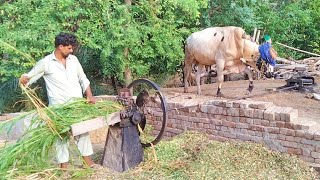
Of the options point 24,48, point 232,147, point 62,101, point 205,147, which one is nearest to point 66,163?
point 62,101

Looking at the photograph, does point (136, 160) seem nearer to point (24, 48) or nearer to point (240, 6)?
point (24, 48)

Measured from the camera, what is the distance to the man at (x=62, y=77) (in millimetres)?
4852

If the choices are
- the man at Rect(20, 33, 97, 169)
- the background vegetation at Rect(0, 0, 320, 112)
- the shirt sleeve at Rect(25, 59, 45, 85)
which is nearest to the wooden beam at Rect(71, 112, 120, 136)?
the man at Rect(20, 33, 97, 169)

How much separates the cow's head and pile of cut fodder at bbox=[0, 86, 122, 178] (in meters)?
3.93

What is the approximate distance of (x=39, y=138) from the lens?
15.5 feet

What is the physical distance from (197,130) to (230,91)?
2.95 m

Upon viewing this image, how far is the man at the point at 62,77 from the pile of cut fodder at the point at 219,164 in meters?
0.44

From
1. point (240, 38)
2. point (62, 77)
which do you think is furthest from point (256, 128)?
point (62, 77)

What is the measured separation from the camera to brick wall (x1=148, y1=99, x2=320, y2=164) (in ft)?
17.1

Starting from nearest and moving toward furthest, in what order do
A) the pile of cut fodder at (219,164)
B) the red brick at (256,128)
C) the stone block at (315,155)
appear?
the pile of cut fodder at (219,164) < the stone block at (315,155) < the red brick at (256,128)

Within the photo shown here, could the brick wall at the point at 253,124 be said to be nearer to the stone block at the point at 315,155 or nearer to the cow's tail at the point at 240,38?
the stone block at the point at 315,155

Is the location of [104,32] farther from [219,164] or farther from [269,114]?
[219,164]

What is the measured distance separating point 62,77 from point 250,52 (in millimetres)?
4175

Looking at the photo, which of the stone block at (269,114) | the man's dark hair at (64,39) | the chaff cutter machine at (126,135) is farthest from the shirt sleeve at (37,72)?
the stone block at (269,114)
